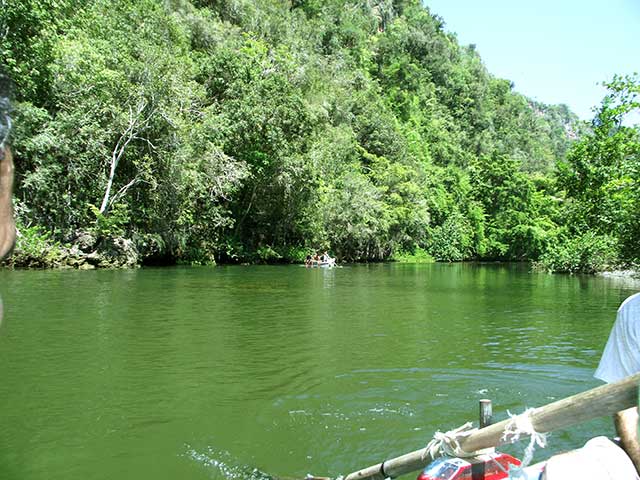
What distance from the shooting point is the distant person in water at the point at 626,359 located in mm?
2760

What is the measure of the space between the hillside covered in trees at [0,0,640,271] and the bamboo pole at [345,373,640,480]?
17069mm

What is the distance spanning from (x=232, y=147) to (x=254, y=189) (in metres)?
3.56

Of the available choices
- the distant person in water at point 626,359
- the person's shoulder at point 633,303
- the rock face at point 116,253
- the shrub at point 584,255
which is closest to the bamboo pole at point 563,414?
the distant person in water at point 626,359

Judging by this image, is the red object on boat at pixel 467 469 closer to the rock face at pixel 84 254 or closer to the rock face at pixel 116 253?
the rock face at pixel 84 254

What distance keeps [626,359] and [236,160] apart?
33.9 m

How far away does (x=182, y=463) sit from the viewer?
5.55m

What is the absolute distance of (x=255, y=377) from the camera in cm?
874

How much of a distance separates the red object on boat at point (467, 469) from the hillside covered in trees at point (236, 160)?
1733 centimetres

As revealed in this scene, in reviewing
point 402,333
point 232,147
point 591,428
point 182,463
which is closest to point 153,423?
point 182,463

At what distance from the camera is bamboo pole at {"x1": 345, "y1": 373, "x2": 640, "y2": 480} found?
220 centimetres

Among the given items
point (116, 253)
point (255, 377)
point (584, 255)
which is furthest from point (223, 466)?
point (584, 255)

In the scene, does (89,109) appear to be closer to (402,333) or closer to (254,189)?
(254,189)

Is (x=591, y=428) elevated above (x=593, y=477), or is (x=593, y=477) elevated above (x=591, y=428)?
(x=593, y=477)

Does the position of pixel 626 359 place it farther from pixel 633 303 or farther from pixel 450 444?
pixel 450 444
